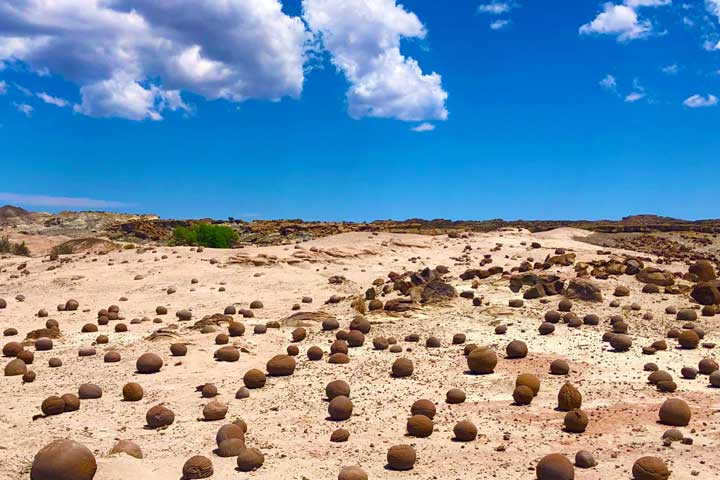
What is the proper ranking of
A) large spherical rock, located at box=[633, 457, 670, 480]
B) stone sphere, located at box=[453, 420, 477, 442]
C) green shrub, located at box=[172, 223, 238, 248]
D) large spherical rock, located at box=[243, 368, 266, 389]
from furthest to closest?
green shrub, located at box=[172, 223, 238, 248] < large spherical rock, located at box=[243, 368, 266, 389] < stone sphere, located at box=[453, 420, 477, 442] < large spherical rock, located at box=[633, 457, 670, 480]

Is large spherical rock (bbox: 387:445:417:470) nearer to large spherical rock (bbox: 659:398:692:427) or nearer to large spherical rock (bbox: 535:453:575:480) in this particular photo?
large spherical rock (bbox: 535:453:575:480)

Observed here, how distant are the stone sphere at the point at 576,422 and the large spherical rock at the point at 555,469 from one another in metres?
1.47

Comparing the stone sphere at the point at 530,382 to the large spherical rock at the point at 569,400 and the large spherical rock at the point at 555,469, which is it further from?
the large spherical rock at the point at 555,469

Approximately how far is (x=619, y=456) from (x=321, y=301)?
12845 mm

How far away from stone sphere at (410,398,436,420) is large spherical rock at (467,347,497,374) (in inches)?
86.1

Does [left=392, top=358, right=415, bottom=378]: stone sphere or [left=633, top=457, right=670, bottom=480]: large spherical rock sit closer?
[left=633, top=457, right=670, bottom=480]: large spherical rock

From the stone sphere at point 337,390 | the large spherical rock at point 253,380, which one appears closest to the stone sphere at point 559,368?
the stone sphere at point 337,390

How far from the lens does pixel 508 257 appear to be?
25.6 meters

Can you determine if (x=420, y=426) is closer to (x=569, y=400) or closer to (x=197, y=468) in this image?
(x=569, y=400)

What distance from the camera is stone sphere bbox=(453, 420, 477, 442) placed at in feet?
24.7

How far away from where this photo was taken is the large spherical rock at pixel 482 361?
1036cm

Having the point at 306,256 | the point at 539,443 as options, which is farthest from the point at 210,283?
the point at 539,443

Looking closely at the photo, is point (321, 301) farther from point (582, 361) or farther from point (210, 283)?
point (582, 361)

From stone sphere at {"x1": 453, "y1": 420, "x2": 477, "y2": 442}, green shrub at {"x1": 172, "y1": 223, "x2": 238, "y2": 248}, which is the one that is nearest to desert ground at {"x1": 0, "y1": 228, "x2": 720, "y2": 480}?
stone sphere at {"x1": 453, "y1": 420, "x2": 477, "y2": 442}
